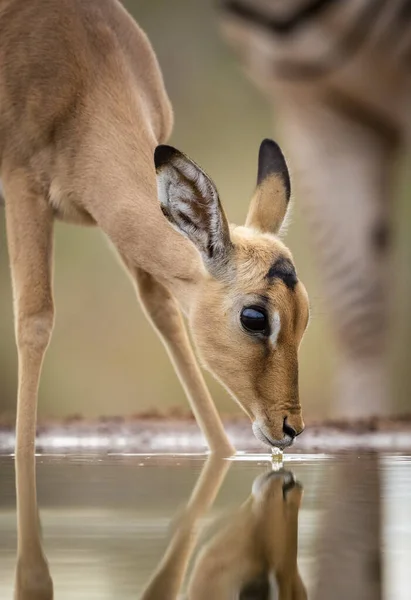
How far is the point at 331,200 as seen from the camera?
7.07 meters

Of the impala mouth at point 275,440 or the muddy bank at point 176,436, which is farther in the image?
the muddy bank at point 176,436

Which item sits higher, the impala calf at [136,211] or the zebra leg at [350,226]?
the impala calf at [136,211]

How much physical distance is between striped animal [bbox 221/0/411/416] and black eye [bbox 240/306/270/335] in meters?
3.32

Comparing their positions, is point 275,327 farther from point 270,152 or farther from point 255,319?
point 270,152

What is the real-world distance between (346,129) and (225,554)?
516 cm

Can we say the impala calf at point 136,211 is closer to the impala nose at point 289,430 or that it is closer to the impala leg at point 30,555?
the impala nose at point 289,430

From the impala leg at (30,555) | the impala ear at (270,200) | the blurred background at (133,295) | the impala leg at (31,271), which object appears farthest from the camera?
the blurred background at (133,295)

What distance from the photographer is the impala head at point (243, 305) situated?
3330 mm

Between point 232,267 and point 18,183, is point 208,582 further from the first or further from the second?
point 18,183

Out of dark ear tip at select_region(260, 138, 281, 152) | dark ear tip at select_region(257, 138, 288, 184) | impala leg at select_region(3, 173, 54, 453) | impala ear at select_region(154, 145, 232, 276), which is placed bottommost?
impala leg at select_region(3, 173, 54, 453)

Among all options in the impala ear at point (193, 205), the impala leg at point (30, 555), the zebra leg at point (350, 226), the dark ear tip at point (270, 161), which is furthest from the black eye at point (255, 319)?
the zebra leg at point (350, 226)

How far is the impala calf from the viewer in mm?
3371

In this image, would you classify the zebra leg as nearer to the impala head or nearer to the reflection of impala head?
the impala head

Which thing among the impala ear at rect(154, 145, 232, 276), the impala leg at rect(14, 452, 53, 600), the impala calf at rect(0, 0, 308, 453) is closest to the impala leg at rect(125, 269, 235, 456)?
the impala calf at rect(0, 0, 308, 453)
